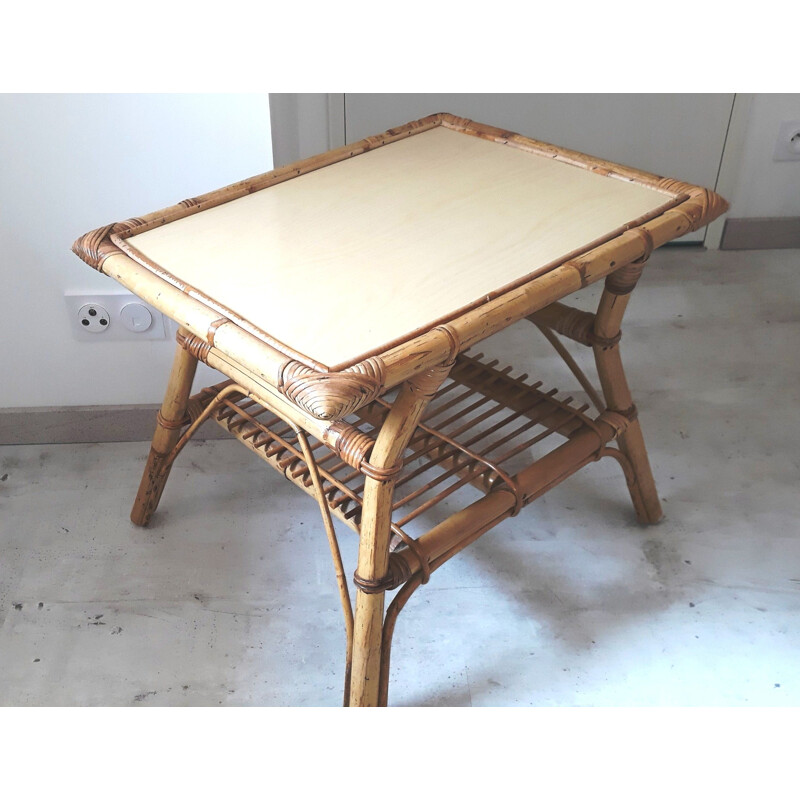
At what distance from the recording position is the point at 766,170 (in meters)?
1.88

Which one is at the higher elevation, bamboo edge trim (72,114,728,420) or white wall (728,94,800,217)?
bamboo edge trim (72,114,728,420)

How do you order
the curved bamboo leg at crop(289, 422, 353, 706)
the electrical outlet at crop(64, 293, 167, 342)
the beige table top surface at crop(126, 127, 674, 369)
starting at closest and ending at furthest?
the beige table top surface at crop(126, 127, 674, 369) < the curved bamboo leg at crop(289, 422, 353, 706) < the electrical outlet at crop(64, 293, 167, 342)

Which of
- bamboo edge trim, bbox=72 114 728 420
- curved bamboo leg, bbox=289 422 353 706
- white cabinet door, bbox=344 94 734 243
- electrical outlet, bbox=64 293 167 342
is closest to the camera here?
bamboo edge trim, bbox=72 114 728 420

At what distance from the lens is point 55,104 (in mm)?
1090

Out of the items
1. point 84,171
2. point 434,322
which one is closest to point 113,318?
point 84,171

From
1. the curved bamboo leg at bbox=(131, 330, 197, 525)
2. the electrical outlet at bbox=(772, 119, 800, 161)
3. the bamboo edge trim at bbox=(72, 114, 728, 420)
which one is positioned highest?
the bamboo edge trim at bbox=(72, 114, 728, 420)

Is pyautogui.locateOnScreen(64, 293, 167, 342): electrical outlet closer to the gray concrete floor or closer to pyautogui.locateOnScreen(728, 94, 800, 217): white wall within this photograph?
the gray concrete floor

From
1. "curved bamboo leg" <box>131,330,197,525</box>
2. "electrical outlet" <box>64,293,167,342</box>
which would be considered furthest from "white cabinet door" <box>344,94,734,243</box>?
"curved bamboo leg" <box>131,330,197,525</box>

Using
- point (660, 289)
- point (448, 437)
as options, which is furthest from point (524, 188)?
point (660, 289)

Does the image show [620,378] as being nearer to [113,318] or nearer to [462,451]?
[462,451]

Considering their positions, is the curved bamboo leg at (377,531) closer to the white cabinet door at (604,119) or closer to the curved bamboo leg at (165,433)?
the curved bamboo leg at (165,433)

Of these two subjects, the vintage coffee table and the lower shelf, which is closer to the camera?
the vintage coffee table

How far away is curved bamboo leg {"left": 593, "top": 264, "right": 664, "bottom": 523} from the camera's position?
1.05 metres

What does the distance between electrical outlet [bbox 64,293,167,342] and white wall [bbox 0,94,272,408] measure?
1cm
